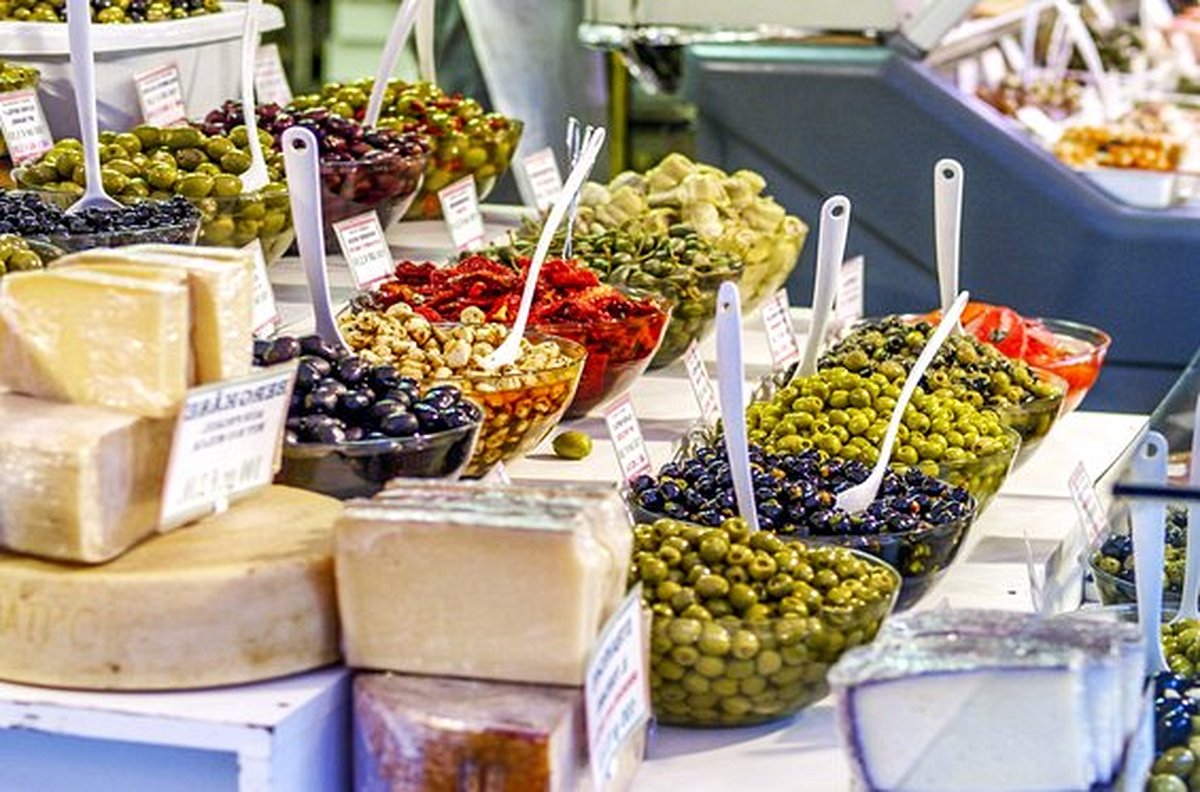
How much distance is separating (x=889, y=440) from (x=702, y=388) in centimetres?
42

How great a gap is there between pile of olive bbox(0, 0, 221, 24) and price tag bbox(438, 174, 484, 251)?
0.51 meters

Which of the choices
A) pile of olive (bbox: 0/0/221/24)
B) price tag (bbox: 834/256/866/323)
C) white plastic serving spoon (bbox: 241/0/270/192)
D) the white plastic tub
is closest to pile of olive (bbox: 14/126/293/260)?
white plastic serving spoon (bbox: 241/0/270/192)

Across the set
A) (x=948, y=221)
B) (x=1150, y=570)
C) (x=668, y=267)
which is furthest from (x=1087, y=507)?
(x=668, y=267)

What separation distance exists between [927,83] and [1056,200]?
0.35 meters

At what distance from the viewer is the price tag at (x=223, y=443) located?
4.62 ft

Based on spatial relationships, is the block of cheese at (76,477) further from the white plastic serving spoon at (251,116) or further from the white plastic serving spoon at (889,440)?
the white plastic serving spoon at (251,116)

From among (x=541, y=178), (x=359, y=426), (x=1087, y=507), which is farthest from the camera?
(x=541, y=178)

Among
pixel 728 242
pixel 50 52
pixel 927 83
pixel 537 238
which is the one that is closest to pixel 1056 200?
pixel 927 83

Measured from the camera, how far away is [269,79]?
345 centimetres

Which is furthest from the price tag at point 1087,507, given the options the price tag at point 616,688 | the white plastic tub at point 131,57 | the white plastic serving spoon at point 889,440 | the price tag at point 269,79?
the price tag at point 269,79

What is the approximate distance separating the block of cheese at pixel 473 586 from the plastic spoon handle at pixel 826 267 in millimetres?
997

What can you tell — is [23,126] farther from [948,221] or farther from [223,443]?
[223,443]

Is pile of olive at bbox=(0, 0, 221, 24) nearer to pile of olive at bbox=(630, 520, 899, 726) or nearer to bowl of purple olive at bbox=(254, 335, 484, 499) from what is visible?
bowl of purple olive at bbox=(254, 335, 484, 499)

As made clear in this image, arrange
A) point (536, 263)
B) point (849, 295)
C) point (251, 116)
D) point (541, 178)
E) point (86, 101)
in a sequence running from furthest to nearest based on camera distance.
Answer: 1. point (541, 178)
2. point (849, 295)
3. point (251, 116)
4. point (86, 101)
5. point (536, 263)
